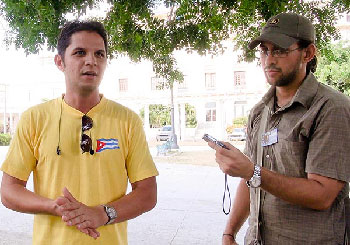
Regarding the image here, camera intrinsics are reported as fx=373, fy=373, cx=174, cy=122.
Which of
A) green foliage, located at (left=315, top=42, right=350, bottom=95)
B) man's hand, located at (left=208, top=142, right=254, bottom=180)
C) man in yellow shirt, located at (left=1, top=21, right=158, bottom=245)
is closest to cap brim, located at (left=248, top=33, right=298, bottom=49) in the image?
man's hand, located at (left=208, top=142, right=254, bottom=180)

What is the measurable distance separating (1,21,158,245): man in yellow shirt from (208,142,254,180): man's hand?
0.48 metres

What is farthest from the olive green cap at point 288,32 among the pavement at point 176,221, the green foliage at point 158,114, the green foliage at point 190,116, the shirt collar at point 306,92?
the green foliage at point 158,114

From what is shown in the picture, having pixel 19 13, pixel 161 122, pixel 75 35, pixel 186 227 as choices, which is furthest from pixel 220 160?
pixel 161 122

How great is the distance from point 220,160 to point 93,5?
308 centimetres

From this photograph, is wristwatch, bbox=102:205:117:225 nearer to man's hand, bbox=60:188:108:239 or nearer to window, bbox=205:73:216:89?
man's hand, bbox=60:188:108:239

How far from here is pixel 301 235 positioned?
1716 millimetres

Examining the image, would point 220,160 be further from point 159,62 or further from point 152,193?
point 159,62

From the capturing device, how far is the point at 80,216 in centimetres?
161

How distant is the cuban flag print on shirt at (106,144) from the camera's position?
1.86m

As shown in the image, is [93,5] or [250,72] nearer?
[93,5]

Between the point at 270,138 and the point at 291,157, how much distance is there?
169mm

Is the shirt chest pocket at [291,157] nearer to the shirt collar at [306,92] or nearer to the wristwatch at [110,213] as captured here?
the shirt collar at [306,92]

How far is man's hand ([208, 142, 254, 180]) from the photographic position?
155cm

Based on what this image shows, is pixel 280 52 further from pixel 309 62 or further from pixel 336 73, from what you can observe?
pixel 336 73
